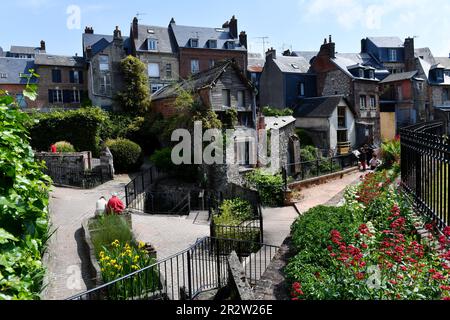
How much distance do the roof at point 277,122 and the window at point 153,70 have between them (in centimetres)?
1355

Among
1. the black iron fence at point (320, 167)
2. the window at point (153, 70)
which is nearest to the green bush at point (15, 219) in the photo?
the black iron fence at point (320, 167)

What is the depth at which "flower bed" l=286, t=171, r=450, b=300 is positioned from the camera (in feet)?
14.6

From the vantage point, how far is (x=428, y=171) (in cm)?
768

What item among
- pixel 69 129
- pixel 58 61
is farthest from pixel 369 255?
pixel 58 61

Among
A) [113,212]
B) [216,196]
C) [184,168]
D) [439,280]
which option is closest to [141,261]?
[113,212]

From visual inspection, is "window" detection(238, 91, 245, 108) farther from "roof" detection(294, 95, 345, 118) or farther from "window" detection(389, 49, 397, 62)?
"window" detection(389, 49, 397, 62)

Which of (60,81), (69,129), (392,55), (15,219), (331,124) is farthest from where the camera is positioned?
(392,55)

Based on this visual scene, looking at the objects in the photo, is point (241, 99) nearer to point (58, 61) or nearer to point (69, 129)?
point (69, 129)

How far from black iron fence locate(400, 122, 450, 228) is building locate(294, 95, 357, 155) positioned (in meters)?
24.7

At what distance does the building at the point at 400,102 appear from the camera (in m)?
42.9

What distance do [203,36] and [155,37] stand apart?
536cm
